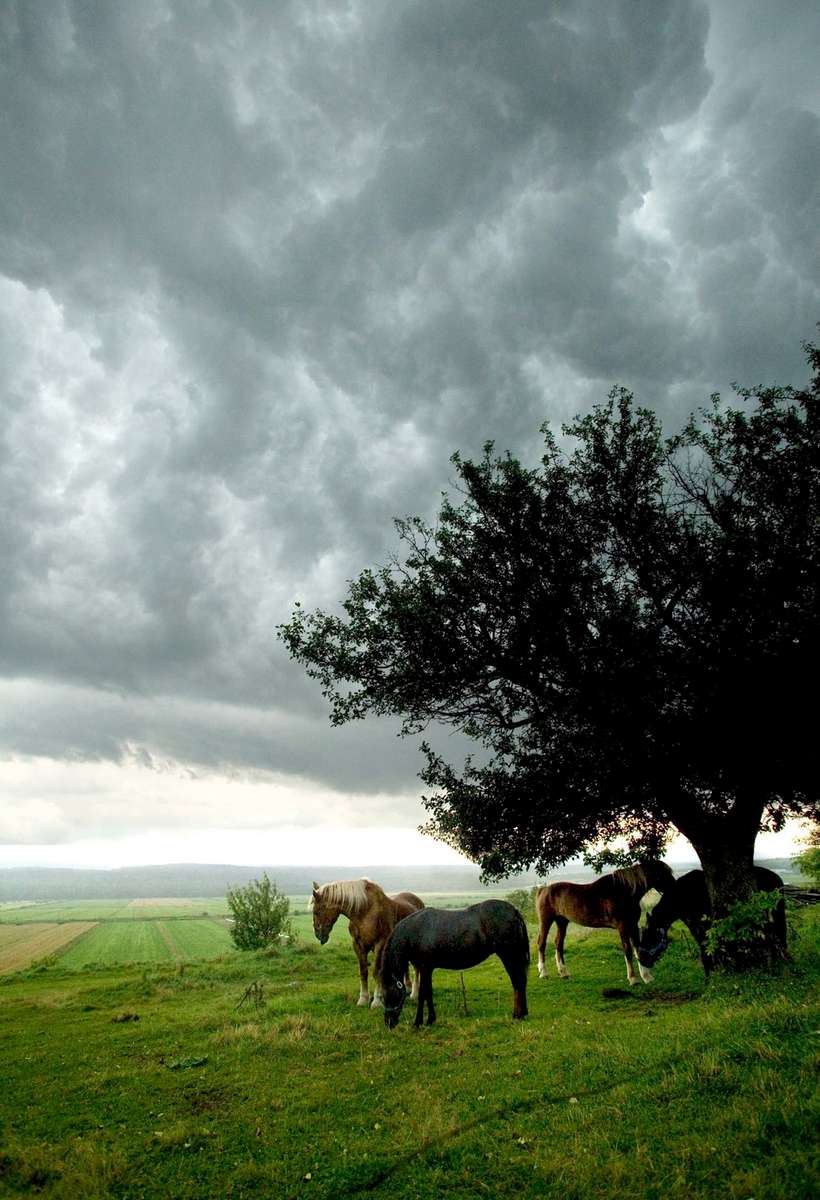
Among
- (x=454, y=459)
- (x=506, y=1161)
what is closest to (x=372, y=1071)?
(x=506, y=1161)

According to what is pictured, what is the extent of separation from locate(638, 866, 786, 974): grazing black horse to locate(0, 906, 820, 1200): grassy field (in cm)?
201

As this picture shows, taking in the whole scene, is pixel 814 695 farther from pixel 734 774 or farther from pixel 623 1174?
pixel 623 1174

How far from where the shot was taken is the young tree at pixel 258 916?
45.9m

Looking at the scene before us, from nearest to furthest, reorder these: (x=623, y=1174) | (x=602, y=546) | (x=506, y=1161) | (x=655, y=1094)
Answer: (x=623, y=1174) → (x=506, y=1161) → (x=655, y=1094) → (x=602, y=546)

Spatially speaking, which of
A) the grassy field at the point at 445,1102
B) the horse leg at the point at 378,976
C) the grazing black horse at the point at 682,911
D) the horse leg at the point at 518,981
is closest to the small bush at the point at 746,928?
the grassy field at the point at 445,1102

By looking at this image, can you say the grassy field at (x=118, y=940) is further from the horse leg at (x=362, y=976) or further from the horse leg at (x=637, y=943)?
the horse leg at (x=637, y=943)

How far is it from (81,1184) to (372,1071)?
511 centimetres

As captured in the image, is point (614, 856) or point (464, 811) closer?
point (464, 811)

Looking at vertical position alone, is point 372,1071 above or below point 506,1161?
below

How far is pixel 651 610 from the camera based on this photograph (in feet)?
55.6

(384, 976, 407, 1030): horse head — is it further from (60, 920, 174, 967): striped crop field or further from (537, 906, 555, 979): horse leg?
(60, 920, 174, 967): striped crop field

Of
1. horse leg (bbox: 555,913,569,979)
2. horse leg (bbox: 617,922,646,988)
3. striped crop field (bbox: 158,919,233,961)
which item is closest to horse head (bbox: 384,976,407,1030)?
horse leg (bbox: 617,922,646,988)

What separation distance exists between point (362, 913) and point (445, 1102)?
31.4 ft

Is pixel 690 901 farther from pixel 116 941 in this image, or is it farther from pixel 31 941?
pixel 31 941
